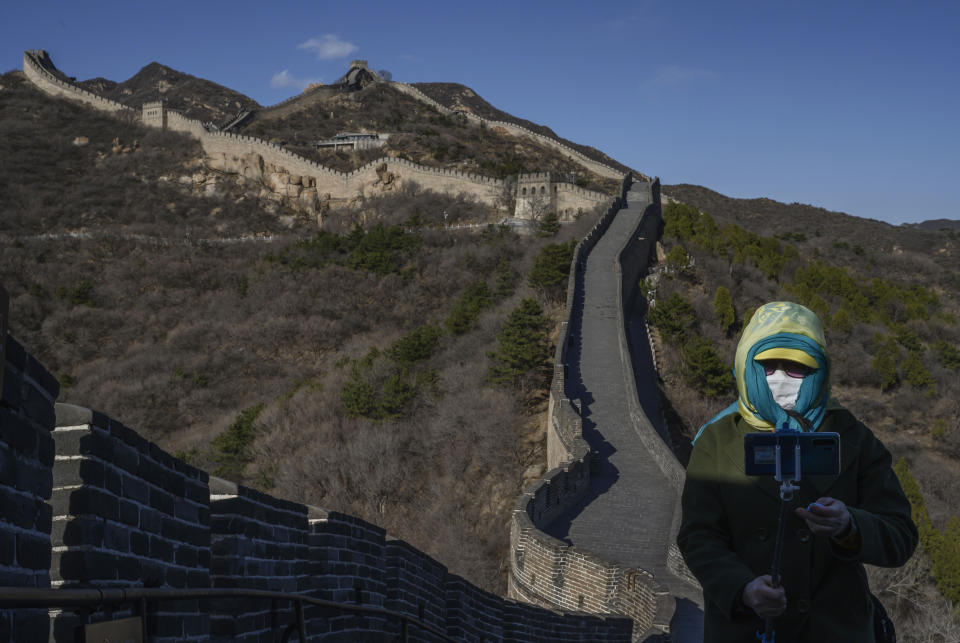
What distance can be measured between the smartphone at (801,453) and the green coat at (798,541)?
26 cm

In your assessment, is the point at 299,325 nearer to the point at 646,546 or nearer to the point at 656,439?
the point at 656,439

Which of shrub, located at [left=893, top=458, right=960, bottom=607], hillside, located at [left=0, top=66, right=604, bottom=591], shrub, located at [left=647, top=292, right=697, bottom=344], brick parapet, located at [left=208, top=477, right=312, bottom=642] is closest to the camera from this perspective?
brick parapet, located at [left=208, top=477, right=312, bottom=642]

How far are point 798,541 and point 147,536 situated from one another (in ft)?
6.93

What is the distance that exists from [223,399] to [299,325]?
208 inches

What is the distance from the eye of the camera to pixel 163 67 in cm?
12319

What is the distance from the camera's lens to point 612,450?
801 inches

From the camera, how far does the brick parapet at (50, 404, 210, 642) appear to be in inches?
99.0

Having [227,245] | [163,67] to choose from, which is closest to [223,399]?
[227,245]

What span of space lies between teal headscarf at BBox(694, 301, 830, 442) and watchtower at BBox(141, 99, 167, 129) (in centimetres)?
6337

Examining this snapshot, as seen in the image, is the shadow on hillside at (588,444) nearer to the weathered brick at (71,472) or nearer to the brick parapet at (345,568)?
the brick parapet at (345,568)

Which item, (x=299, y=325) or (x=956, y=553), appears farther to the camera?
(x=299, y=325)

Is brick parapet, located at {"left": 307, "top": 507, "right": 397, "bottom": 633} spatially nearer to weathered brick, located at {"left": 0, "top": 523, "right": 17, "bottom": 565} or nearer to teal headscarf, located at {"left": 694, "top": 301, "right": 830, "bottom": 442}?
weathered brick, located at {"left": 0, "top": 523, "right": 17, "bottom": 565}

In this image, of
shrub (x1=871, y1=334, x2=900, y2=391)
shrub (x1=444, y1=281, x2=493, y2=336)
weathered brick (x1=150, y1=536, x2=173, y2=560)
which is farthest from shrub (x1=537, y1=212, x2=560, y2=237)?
weathered brick (x1=150, y1=536, x2=173, y2=560)

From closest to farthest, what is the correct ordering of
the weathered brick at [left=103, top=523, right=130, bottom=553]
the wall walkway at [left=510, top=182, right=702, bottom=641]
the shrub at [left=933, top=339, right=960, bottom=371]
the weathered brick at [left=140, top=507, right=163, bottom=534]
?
the weathered brick at [left=103, top=523, right=130, bottom=553] < the weathered brick at [left=140, top=507, right=163, bottom=534] < the wall walkway at [left=510, top=182, right=702, bottom=641] < the shrub at [left=933, top=339, right=960, bottom=371]
